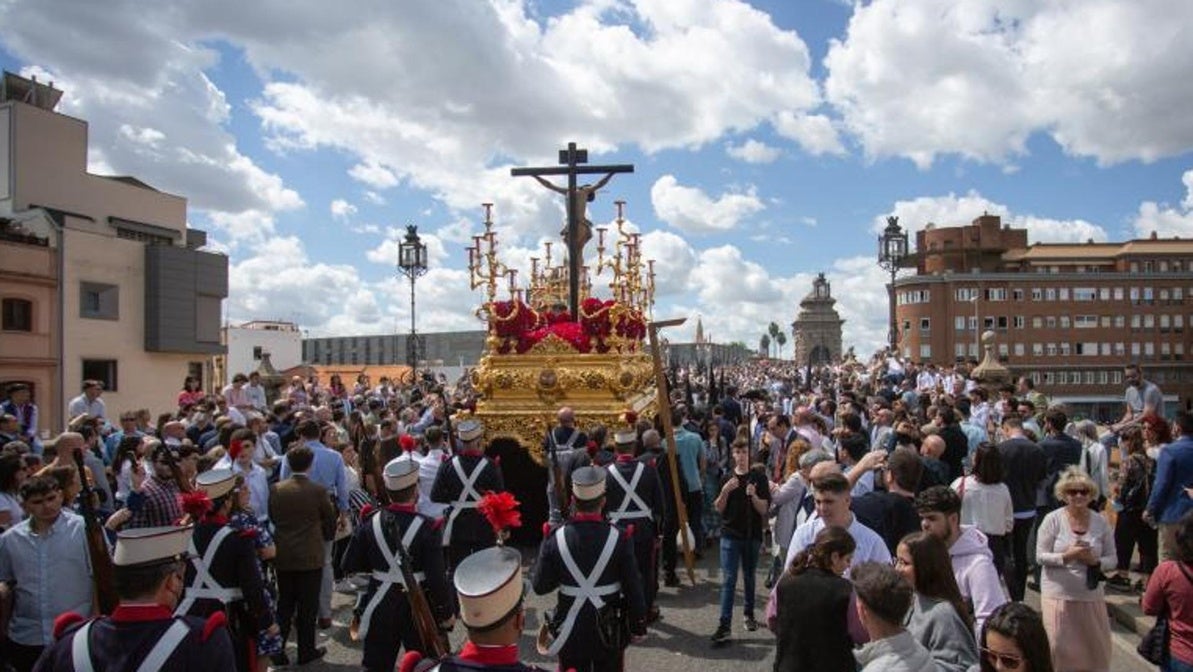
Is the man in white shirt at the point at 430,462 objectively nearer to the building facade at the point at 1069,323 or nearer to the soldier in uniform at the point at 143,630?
the soldier in uniform at the point at 143,630

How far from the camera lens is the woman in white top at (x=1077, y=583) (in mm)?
5273

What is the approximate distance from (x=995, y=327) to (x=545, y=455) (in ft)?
238

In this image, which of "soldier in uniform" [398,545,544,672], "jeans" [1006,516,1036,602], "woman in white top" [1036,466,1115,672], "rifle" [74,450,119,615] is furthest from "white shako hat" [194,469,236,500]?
"jeans" [1006,516,1036,602]

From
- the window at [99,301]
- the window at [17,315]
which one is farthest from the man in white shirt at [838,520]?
the window at [99,301]

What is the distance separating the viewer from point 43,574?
4.96 meters

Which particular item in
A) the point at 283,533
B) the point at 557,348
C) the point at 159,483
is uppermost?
the point at 557,348

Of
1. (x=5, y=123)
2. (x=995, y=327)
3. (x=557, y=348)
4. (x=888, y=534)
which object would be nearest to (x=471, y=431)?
(x=557, y=348)

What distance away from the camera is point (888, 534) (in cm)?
545

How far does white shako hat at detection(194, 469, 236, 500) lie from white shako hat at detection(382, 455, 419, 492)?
1.04 m

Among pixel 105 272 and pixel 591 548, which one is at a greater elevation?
pixel 105 272

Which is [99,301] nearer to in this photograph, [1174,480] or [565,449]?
[565,449]

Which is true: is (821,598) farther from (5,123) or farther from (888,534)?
(5,123)

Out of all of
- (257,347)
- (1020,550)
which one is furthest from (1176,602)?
(257,347)

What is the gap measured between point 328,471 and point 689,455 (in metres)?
4.26
